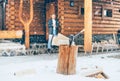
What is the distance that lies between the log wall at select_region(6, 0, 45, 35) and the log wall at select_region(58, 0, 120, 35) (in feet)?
4.18

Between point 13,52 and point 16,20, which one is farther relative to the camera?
point 16,20

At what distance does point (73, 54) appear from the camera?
823 centimetres

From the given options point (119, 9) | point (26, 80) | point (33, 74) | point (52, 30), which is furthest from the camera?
point (119, 9)

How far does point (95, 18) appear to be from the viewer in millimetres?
18344

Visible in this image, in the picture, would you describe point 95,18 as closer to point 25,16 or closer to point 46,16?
point 46,16

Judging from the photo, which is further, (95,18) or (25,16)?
(95,18)

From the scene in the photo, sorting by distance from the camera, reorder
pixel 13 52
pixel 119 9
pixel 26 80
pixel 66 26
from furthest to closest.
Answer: pixel 119 9, pixel 66 26, pixel 13 52, pixel 26 80

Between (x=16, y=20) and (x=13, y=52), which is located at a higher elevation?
(x=16, y=20)

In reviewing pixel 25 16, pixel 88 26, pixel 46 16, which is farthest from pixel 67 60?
pixel 46 16

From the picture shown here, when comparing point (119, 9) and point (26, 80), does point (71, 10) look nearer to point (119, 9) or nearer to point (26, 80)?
point (119, 9)

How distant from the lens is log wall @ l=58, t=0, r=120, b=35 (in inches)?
640

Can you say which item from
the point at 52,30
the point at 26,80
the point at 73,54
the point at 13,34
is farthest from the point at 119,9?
the point at 26,80

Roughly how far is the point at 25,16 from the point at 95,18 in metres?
4.87

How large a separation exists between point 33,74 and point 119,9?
45.1 ft
